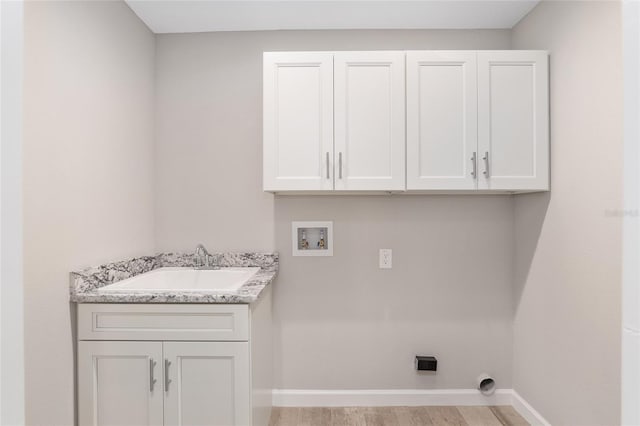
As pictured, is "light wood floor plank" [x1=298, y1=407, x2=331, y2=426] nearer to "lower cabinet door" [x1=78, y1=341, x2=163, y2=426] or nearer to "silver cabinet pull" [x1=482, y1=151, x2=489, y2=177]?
"lower cabinet door" [x1=78, y1=341, x2=163, y2=426]

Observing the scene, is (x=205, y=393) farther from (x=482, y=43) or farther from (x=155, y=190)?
(x=482, y=43)

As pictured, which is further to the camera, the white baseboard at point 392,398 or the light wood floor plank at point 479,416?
the white baseboard at point 392,398

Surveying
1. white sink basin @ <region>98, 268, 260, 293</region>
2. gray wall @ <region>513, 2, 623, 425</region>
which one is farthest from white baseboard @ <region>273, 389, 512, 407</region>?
white sink basin @ <region>98, 268, 260, 293</region>

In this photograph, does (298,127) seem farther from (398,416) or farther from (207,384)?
(398,416)

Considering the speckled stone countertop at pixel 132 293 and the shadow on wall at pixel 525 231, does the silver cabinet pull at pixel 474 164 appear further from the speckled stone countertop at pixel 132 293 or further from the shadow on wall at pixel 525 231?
the speckled stone countertop at pixel 132 293

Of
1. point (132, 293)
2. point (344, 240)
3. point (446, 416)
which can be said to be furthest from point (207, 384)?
point (446, 416)

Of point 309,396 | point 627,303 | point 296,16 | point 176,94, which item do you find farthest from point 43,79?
point 309,396

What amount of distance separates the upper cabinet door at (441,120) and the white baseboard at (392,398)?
1.34 meters

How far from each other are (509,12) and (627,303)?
2.34 metres

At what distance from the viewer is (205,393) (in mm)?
1708

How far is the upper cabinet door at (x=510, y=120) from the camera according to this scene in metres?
2.14

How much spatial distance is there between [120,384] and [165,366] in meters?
0.22

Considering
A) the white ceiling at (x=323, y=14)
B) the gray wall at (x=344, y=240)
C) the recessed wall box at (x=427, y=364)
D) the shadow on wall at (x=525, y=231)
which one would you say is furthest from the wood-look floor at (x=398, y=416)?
the white ceiling at (x=323, y=14)

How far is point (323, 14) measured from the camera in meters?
2.34
